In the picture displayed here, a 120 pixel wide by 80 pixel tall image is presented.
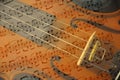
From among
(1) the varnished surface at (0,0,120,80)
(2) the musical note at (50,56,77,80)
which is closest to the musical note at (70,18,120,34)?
A: (1) the varnished surface at (0,0,120,80)

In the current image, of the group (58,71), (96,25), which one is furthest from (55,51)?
(96,25)

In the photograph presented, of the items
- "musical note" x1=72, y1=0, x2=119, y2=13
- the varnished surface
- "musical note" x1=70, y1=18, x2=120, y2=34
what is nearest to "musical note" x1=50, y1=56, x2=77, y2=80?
the varnished surface

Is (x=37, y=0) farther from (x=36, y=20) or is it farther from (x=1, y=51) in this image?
(x=1, y=51)

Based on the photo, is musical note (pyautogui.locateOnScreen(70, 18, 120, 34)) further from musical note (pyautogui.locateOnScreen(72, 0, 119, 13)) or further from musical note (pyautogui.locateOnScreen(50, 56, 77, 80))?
musical note (pyautogui.locateOnScreen(50, 56, 77, 80))

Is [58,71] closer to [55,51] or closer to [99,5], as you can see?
[55,51]

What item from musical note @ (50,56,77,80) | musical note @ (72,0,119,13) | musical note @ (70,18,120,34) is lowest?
musical note @ (50,56,77,80)

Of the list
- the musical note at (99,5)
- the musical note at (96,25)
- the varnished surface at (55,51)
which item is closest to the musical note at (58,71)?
the varnished surface at (55,51)

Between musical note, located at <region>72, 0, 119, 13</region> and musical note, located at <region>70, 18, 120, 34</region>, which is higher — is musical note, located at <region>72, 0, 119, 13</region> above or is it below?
above

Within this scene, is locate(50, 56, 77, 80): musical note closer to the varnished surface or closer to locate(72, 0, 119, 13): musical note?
the varnished surface

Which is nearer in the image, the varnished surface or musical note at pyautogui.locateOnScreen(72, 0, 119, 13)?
the varnished surface
